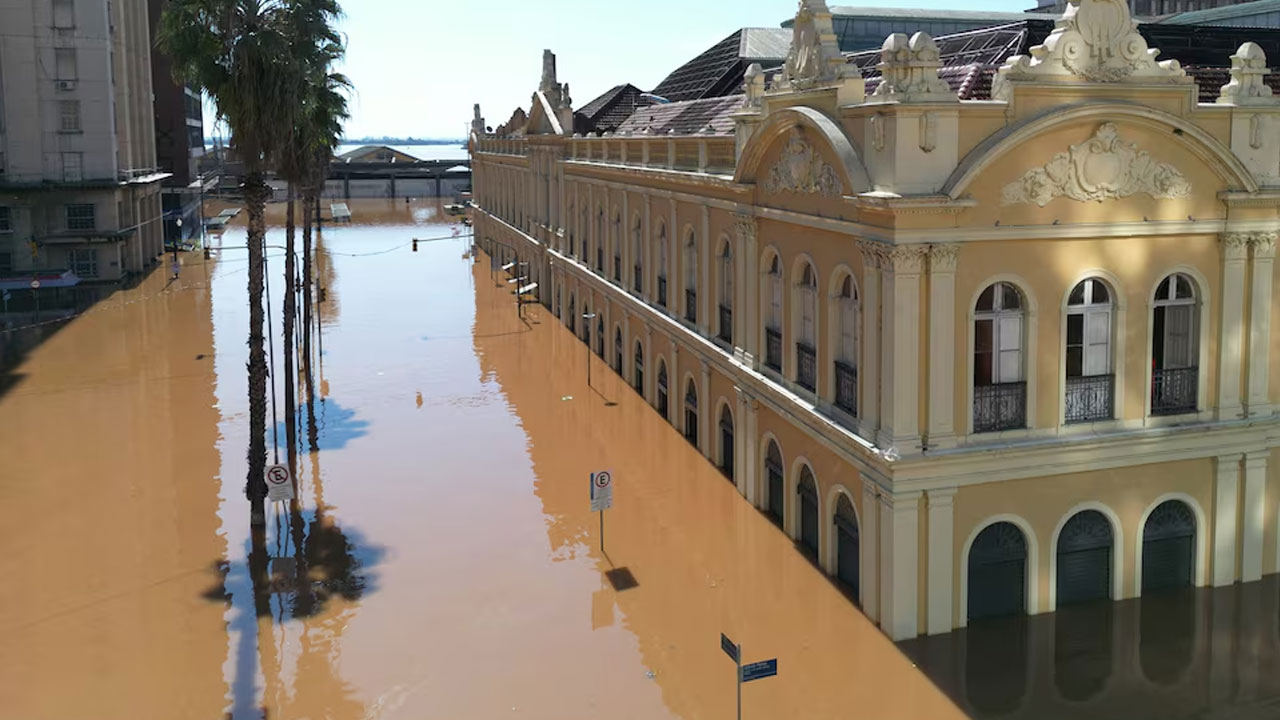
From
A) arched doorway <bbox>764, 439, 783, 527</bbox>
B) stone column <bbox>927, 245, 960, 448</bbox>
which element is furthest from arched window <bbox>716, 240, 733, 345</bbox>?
stone column <bbox>927, 245, 960, 448</bbox>

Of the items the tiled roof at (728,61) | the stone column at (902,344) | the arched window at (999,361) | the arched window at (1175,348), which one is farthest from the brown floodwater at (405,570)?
the tiled roof at (728,61)

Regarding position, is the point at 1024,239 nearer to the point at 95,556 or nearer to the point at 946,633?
the point at 946,633

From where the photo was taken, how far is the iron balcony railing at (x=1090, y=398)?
20.7m

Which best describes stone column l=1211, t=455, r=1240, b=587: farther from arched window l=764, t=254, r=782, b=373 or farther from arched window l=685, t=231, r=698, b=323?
arched window l=685, t=231, r=698, b=323

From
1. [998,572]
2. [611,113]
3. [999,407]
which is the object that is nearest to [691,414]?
[998,572]

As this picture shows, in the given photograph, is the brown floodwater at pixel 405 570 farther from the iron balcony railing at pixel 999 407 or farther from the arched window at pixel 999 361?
the arched window at pixel 999 361

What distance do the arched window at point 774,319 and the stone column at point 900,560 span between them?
644cm

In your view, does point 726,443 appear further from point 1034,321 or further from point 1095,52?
point 1095,52

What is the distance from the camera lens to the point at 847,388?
22.0 meters

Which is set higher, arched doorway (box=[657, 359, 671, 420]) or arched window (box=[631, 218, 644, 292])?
arched window (box=[631, 218, 644, 292])

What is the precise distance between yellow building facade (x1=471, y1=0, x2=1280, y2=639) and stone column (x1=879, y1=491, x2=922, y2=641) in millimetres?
53

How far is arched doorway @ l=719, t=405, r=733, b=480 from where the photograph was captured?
30.1 meters

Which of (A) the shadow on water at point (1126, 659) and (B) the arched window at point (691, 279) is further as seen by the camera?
(B) the arched window at point (691, 279)

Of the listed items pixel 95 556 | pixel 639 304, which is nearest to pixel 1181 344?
pixel 639 304
